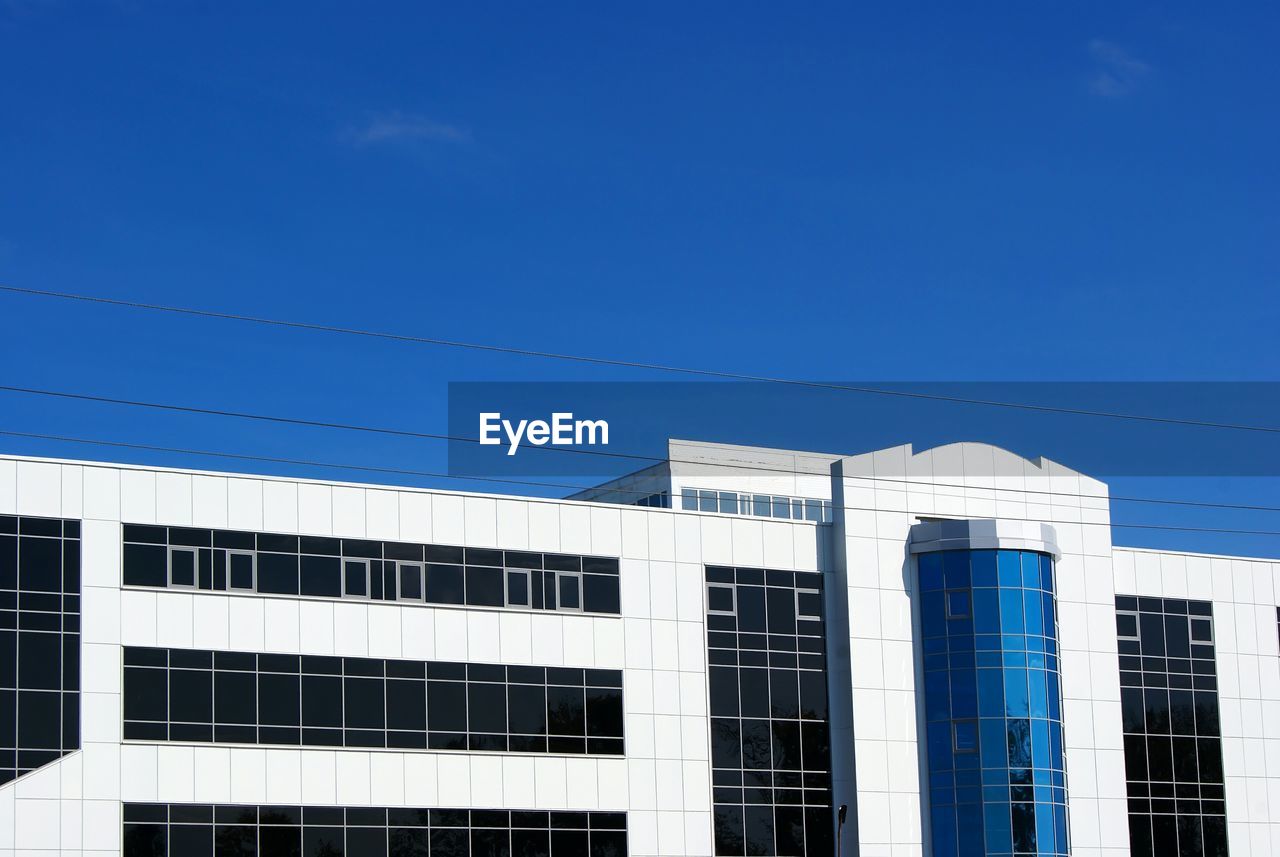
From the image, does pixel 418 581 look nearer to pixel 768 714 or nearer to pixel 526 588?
pixel 526 588

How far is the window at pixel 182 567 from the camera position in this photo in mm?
46531

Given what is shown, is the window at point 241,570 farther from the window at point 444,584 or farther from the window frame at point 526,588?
the window frame at point 526,588

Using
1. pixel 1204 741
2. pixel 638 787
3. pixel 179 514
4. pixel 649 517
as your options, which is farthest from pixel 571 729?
pixel 1204 741

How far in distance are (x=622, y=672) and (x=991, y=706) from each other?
39.0ft

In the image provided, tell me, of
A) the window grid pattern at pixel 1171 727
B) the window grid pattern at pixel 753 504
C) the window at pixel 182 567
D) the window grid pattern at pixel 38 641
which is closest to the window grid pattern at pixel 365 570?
the window at pixel 182 567

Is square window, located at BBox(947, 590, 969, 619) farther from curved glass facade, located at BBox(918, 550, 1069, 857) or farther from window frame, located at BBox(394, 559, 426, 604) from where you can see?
window frame, located at BBox(394, 559, 426, 604)

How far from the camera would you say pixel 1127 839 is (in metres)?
57.0

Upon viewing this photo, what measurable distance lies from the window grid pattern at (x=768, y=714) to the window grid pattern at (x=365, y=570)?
160 inches

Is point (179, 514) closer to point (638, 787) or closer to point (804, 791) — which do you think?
point (638, 787)

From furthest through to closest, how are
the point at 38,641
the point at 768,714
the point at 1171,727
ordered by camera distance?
the point at 1171,727 → the point at 768,714 → the point at 38,641

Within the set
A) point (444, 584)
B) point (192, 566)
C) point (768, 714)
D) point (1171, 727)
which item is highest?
point (192, 566)

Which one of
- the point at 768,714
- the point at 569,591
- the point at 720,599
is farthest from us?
the point at 720,599

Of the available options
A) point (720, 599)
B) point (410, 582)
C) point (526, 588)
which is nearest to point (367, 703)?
point (410, 582)

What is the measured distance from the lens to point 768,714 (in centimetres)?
5369
